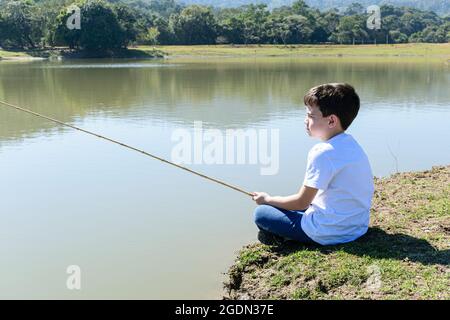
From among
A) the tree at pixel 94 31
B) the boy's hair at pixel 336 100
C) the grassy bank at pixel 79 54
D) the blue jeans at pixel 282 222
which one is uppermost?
the tree at pixel 94 31

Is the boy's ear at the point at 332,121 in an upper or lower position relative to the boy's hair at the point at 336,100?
lower

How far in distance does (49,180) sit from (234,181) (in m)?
2.52

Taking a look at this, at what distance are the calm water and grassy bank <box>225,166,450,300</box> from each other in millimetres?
416

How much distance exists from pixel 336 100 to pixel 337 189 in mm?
589

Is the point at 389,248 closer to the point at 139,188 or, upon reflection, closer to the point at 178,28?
the point at 139,188

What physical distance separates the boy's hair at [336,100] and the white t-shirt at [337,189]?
0.15m

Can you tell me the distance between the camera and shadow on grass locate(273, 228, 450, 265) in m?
3.71

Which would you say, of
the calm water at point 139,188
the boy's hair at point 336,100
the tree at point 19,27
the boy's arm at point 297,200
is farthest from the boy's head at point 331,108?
the tree at point 19,27

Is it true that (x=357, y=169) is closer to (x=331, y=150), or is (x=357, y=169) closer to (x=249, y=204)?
(x=331, y=150)

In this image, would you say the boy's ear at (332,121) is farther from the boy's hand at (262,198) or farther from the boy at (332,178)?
the boy's hand at (262,198)

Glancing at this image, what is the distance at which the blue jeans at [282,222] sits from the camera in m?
3.96

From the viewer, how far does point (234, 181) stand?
746cm

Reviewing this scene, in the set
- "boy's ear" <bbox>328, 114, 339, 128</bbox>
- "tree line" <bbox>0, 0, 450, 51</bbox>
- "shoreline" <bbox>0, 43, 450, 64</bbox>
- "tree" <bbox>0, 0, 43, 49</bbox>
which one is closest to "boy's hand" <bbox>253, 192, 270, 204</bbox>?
"boy's ear" <bbox>328, 114, 339, 128</bbox>

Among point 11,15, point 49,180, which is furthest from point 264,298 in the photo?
point 11,15
